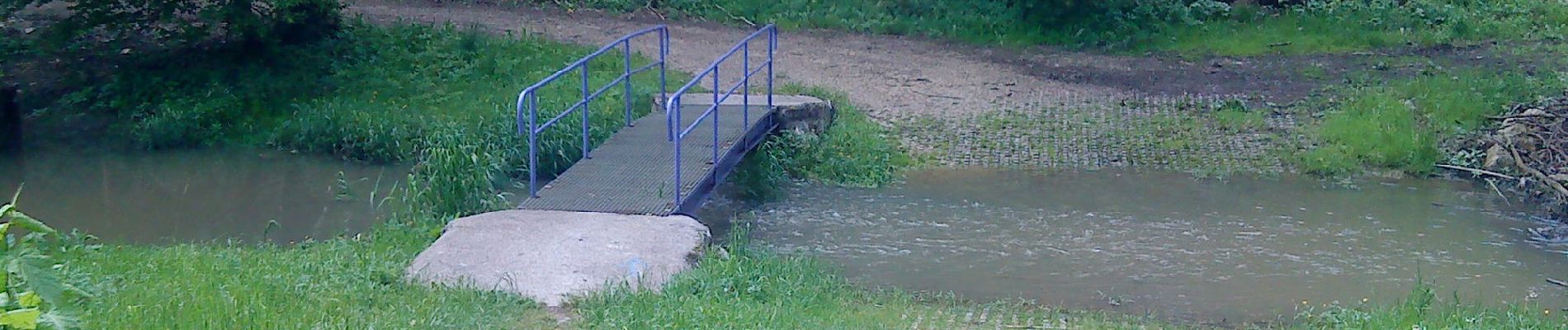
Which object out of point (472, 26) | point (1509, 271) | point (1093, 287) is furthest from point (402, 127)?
point (1509, 271)

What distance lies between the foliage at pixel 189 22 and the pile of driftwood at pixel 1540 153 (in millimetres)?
10763

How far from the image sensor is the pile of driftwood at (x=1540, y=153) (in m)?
10.7

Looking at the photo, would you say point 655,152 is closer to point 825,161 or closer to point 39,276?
point 825,161

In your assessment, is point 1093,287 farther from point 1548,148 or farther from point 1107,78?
point 1107,78

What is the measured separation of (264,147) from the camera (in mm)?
13844

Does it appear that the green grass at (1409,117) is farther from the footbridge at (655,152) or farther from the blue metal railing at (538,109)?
the blue metal railing at (538,109)

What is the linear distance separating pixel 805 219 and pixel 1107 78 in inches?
249

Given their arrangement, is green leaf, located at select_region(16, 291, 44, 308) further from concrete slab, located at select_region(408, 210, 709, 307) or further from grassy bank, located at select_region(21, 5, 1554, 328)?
concrete slab, located at select_region(408, 210, 709, 307)

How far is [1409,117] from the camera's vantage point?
44.2ft

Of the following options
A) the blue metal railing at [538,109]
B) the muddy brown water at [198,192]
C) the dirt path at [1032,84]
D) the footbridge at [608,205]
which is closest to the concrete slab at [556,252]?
the footbridge at [608,205]

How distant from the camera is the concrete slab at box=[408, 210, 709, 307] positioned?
23.3 ft

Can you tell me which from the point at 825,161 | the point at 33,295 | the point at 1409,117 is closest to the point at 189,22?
the point at 825,161

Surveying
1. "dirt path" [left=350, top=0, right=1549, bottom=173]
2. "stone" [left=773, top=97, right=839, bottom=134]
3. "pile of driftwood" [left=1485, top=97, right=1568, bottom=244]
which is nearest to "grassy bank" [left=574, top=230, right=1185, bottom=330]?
"stone" [left=773, top=97, right=839, bottom=134]

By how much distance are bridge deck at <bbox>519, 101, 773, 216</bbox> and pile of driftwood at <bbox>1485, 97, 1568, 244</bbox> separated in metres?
5.41
